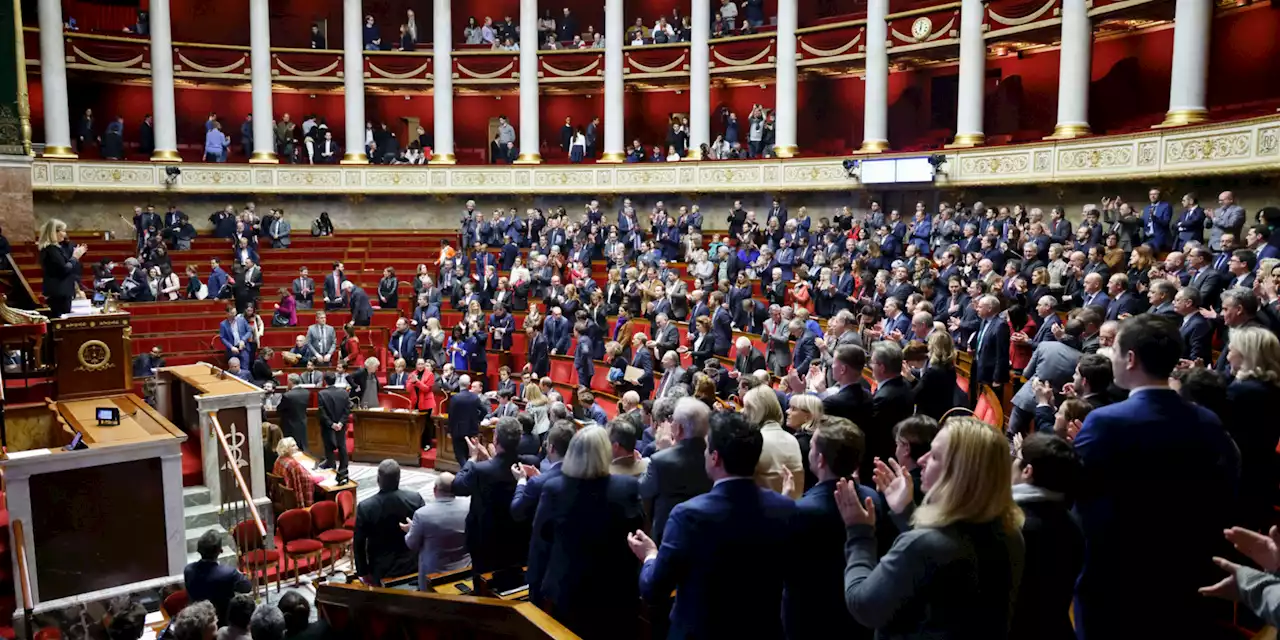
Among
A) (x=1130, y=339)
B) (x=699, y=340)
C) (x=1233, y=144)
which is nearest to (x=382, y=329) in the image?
(x=699, y=340)

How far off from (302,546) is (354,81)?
58.8 ft

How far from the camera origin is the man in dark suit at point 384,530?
21.5 feet

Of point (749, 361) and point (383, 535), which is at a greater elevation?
point (749, 361)

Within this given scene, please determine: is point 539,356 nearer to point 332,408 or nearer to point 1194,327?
point 332,408

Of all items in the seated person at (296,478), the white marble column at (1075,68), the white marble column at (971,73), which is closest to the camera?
the seated person at (296,478)

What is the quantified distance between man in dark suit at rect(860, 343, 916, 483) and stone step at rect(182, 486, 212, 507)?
852 centimetres

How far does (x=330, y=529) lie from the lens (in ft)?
33.8

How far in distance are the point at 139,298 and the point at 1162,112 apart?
20.8 m

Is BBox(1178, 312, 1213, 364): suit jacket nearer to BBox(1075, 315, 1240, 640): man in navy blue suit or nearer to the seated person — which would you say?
BBox(1075, 315, 1240, 640): man in navy blue suit


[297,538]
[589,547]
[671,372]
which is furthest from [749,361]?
[589,547]

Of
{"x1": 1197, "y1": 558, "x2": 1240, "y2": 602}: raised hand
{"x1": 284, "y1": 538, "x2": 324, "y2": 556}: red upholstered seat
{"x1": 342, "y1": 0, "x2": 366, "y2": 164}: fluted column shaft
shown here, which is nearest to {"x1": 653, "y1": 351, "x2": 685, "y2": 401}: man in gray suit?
{"x1": 284, "y1": 538, "x2": 324, "y2": 556}: red upholstered seat

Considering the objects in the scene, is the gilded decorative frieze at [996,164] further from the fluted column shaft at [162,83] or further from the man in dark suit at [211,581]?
the fluted column shaft at [162,83]

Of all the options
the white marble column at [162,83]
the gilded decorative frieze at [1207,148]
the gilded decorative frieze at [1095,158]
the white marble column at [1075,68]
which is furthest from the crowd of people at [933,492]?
the white marble column at [162,83]

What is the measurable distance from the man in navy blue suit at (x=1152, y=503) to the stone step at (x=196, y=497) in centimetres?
994
